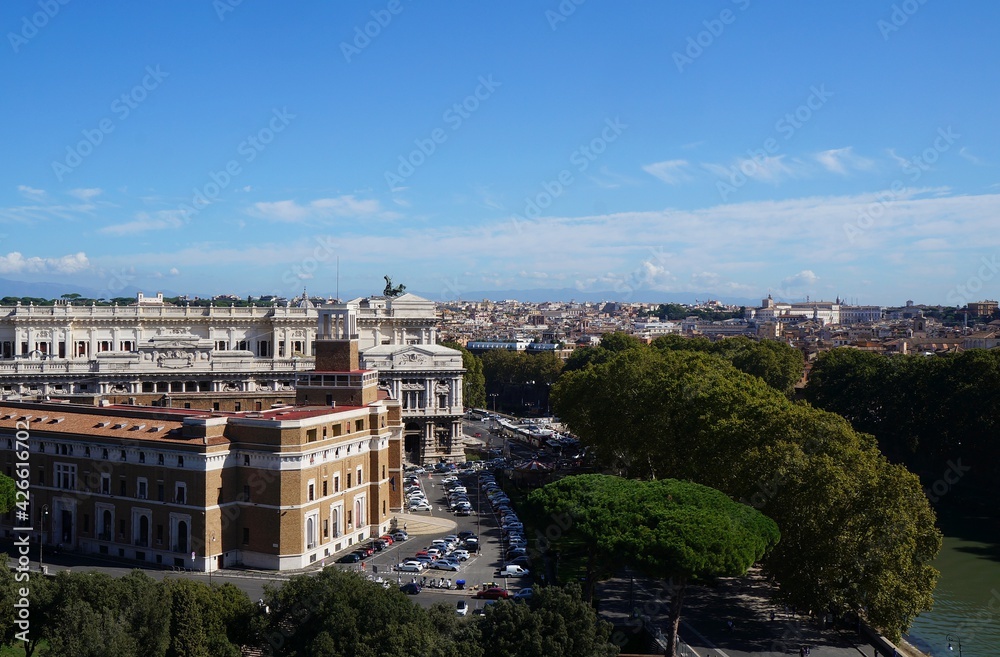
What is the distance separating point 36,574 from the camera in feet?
90.2

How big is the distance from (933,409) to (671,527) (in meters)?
34.3

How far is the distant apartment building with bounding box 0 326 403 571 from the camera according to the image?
113ft

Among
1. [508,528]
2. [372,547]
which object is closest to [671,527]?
[372,547]

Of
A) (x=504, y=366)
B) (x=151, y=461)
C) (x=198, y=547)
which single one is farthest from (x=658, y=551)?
(x=504, y=366)

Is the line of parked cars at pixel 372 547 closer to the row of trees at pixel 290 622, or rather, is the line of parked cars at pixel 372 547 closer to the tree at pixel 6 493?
the row of trees at pixel 290 622

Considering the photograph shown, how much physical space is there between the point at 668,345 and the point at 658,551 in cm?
5897

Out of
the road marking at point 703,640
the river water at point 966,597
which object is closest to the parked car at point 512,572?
the road marking at point 703,640

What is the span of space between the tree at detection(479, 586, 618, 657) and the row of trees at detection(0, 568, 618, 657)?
0.02 m

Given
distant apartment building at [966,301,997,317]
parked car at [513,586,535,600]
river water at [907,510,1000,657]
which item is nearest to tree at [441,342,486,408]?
river water at [907,510,1000,657]

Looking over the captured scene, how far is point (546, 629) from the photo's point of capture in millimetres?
23328

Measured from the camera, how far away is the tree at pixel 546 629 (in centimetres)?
2286

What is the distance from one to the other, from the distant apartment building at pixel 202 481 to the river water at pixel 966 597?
2018cm

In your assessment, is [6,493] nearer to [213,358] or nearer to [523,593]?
[523,593]

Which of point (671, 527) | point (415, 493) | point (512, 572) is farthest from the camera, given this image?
point (415, 493)
